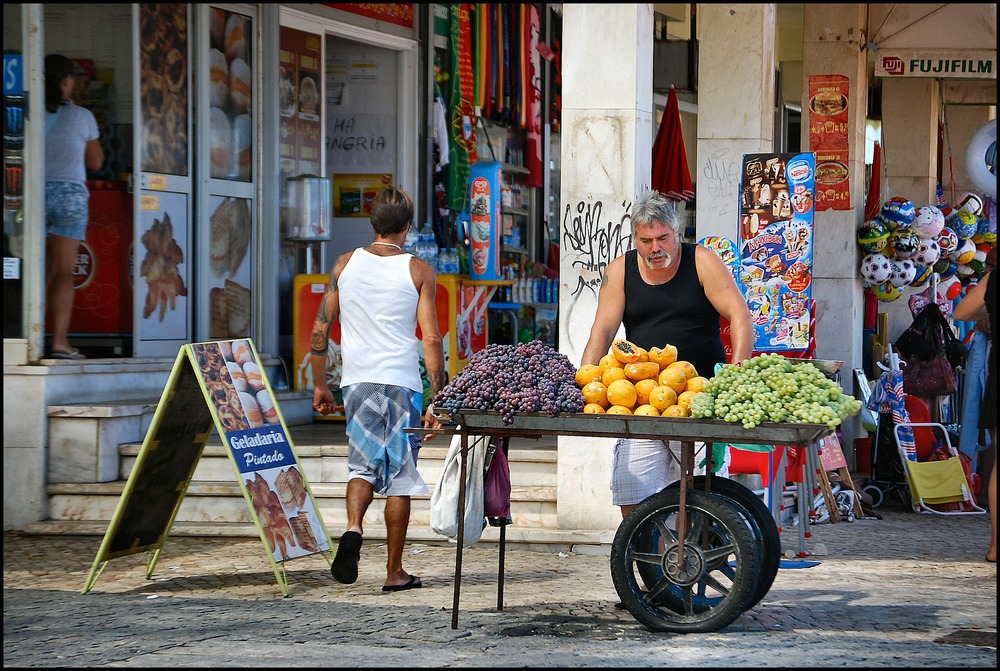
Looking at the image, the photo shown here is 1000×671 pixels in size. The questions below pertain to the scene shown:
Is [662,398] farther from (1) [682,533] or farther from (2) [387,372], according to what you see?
(2) [387,372]

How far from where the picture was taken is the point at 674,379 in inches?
233

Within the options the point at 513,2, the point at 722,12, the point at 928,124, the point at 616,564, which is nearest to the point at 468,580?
the point at 616,564

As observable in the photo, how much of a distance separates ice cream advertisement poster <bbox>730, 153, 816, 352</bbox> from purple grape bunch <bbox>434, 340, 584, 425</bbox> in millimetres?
3136

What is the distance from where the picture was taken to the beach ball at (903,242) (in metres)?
12.6

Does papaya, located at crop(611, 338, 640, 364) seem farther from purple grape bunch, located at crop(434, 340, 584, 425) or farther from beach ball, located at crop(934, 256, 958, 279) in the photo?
beach ball, located at crop(934, 256, 958, 279)

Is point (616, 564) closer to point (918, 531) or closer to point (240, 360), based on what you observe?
point (240, 360)

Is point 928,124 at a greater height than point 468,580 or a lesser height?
greater

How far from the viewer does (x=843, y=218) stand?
41.1 feet

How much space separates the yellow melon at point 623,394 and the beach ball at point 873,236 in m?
7.29

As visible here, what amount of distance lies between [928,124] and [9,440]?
11.2 meters

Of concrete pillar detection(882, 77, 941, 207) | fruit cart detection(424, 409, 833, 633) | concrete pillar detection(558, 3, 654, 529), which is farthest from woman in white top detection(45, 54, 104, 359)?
concrete pillar detection(882, 77, 941, 207)

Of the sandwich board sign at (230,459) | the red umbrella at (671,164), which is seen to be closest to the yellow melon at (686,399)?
the sandwich board sign at (230,459)

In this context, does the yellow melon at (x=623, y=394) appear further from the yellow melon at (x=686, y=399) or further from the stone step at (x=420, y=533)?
the stone step at (x=420, y=533)

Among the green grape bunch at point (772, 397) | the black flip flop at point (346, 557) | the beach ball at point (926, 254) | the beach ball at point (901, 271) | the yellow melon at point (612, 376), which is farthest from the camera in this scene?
the beach ball at point (926, 254)
